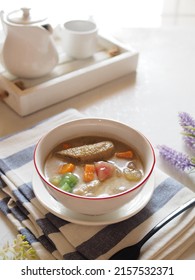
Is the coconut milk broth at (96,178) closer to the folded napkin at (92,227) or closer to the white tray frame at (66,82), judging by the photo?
the folded napkin at (92,227)

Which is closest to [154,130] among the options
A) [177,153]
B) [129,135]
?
[177,153]

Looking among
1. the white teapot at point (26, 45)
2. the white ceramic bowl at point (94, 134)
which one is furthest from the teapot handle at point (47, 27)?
the white ceramic bowl at point (94, 134)

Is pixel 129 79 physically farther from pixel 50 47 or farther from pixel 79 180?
pixel 79 180

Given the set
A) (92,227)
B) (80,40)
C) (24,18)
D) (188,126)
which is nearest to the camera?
(92,227)

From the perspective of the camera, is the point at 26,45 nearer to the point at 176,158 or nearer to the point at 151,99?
the point at 151,99

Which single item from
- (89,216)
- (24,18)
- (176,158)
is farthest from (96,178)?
(24,18)

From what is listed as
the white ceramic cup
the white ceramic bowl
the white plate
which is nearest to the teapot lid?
the white ceramic cup

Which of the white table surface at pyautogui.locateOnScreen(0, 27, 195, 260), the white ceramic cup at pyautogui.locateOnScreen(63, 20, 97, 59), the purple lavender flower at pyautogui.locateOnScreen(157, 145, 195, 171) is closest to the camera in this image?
the purple lavender flower at pyautogui.locateOnScreen(157, 145, 195, 171)

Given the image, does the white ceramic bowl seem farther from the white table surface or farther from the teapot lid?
the teapot lid
